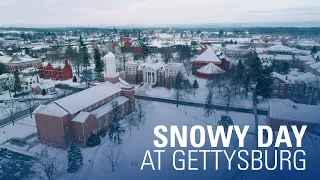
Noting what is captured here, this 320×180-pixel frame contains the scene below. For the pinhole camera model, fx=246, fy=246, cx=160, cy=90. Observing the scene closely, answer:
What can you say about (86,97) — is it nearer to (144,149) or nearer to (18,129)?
(18,129)

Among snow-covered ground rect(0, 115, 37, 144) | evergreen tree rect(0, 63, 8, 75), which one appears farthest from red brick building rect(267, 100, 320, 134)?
evergreen tree rect(0, 63, 8, 75)

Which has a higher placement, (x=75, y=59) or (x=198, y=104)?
(x=75, y=59)

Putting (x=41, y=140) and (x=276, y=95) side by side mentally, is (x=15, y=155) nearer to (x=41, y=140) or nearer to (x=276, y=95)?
(x=41, y=140)

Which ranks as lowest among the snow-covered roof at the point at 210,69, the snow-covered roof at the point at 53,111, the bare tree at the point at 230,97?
the bare tree at the point at 230,97

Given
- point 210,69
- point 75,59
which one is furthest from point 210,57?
point 75,59

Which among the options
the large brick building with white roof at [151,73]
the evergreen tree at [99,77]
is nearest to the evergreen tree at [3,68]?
the evergreen tree at [99,77]

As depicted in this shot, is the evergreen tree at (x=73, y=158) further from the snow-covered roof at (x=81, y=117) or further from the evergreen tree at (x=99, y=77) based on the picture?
the evergreen tree at (x=99, y=77)

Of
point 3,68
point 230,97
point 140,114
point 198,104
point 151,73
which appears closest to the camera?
point 140,114

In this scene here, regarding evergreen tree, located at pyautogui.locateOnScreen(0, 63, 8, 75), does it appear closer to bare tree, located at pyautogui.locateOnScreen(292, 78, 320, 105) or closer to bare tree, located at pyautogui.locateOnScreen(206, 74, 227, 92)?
bare tree, located at pyautogui.locateOnScreen(206, 74, 227, 92)
